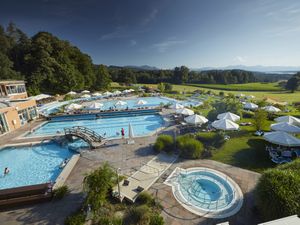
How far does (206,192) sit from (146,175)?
11.3ft

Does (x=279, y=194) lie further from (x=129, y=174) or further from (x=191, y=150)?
(x=129, y=174)

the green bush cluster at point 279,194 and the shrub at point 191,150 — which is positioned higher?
the green bush cluster at point 279,194

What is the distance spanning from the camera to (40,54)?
116 ft

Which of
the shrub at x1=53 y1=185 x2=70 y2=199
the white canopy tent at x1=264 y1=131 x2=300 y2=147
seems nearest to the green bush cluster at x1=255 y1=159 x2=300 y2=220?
the white canopy tent at x1=264 y1=131 x2=300 y2=147

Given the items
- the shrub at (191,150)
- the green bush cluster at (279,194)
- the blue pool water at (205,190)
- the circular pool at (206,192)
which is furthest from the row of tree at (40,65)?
the green bush cluster at (279,194)

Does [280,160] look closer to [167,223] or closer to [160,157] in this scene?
[160,157]

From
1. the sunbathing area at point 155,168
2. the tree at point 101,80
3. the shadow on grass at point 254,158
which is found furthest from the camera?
the tree at point 101,80

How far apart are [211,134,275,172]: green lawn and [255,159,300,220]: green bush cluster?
388 cm

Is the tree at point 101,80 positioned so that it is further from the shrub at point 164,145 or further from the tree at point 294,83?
the tree at point 294,83

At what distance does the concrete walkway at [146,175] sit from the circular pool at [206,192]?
0.87 meters

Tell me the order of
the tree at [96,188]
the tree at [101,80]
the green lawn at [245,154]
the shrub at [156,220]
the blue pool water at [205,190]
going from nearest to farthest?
the shrub at [156,220] < the tree at [96,188] < the blue pool water at [205,190] < the green lawn at [245,154] < the tree at [101,80]

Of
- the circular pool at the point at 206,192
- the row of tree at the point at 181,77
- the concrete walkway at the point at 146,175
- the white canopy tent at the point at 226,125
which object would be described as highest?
the row of tree at the point at 181,77

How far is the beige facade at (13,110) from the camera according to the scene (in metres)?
16.9

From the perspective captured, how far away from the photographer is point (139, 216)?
612 centimetres
